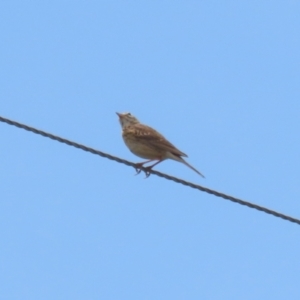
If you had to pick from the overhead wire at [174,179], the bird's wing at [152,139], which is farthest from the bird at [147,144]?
the overhead wire at [174,179]

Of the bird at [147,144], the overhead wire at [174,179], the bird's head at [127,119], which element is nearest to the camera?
the overhead wire at [174,179]

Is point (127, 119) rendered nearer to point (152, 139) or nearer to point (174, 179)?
point (152, 139)

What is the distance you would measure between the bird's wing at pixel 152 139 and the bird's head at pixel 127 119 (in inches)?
10.1

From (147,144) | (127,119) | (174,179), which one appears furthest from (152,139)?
(174,179)

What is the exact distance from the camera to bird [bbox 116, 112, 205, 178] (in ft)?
53.5

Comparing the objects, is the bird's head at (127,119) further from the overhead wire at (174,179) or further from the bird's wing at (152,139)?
the overhead wire at (174,179)

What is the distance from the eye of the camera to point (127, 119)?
1809 centimetres

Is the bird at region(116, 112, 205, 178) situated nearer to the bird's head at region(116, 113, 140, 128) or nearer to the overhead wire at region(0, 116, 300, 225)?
the bird's head at region(116, 113, 140, 128)

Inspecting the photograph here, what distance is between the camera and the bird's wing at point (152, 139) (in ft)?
53.9

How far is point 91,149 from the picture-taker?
38.7 ft

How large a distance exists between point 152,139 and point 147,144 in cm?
14

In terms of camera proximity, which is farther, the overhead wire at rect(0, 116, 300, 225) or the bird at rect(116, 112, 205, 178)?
the bird at rect(116, 112, 205, 178)

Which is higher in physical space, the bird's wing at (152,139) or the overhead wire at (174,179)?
the bird's wing at (152,139)

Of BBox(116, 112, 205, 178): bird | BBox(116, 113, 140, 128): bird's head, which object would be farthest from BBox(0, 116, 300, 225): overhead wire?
BBox(116, 113, 140, 128): bird's head
